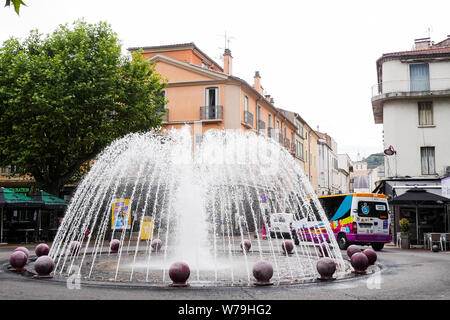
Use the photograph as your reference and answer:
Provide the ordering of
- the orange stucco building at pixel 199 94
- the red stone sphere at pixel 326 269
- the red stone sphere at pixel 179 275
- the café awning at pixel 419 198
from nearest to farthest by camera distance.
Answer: the red stone sphere at pixel 179 275
the red stone sphere at pixel 326 269
the café awning at pixel 419 198
the orange stucco building at pixel 199 94

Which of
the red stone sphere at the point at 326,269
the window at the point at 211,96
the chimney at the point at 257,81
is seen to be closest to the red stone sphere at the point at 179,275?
the red stone sphere at the point at 326,269

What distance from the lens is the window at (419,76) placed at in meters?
29.3

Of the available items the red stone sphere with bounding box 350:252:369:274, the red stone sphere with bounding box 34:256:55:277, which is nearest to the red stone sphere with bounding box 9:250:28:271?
the red stone sphere with bounding box 34:256:55:277

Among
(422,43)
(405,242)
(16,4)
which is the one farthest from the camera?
(422,43)

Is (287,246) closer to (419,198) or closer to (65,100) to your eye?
(419,198)

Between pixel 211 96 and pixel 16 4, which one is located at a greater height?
pixel 211 96

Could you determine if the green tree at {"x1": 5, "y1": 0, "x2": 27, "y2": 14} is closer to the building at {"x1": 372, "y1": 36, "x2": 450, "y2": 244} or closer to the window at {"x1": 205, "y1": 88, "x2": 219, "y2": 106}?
the building at {"x1": 372, "y1": 36, "x2": 450, "y2": 244}

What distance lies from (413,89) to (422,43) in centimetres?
666

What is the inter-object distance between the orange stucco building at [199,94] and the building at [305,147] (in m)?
16.2

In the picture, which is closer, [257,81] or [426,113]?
[426,113]

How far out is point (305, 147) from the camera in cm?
6075

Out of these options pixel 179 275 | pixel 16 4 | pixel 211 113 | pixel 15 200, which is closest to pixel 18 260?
pixel 179 275

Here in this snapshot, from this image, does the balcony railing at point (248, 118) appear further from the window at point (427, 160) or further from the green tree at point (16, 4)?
the green tree at point (16, 4)

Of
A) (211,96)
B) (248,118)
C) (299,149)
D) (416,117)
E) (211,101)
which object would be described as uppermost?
(211,96)
